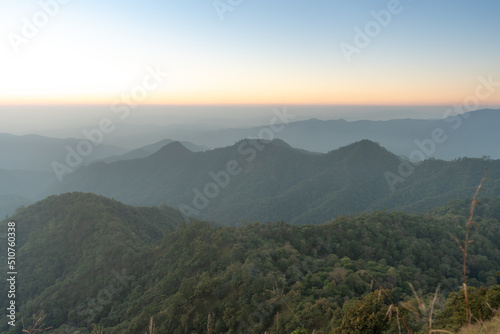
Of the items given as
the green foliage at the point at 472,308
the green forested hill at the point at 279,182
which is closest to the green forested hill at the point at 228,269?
the green foliage at the point at 472,308

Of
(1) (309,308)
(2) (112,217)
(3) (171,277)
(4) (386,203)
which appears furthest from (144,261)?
(4) (386,203)

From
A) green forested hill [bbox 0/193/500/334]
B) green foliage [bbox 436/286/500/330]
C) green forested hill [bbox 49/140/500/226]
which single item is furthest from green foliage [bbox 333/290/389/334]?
green forested hill [bbox 49/140/500/226]

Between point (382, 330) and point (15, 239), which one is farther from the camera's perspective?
point (15, 239)

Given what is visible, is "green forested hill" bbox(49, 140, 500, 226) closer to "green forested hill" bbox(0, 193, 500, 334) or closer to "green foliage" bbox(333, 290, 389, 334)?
"green forested hill" bbox(0, 193, 500, 334)

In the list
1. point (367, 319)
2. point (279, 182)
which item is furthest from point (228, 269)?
point (279, 182)

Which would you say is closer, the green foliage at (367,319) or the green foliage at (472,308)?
the green foliage at (472,308)

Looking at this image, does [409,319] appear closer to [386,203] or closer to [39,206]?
[39,206]

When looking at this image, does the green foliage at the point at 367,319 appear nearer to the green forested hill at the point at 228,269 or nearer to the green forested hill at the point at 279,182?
the green forested hill at the point at 228,269
